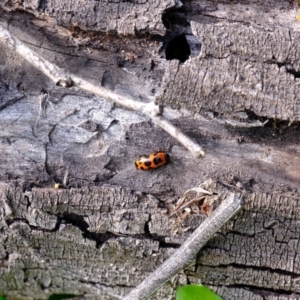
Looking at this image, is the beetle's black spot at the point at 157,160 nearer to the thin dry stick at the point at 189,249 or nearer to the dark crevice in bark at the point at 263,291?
the thin dry stick at the point at 189,249

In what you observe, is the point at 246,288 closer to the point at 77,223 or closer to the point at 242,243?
the point at 242,243

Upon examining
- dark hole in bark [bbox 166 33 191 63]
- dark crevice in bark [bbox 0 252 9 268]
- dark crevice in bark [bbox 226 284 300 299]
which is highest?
dark hole in bark [bbox 166 33 191 63]

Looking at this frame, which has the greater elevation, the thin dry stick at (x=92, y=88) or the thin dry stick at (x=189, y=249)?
the thin dry stick at (x=92, y=88)

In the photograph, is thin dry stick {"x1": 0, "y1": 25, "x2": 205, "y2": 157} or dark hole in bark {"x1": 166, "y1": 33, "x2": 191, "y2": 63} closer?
thin dry stick {"x1": 0, "y1": 25, "x2": 205, "y2": 157}

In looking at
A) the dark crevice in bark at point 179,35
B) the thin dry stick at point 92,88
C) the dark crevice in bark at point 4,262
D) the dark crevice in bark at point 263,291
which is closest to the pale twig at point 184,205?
the thin dry stick at point 92,88

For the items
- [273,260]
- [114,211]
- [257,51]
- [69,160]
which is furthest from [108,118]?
[273,260]

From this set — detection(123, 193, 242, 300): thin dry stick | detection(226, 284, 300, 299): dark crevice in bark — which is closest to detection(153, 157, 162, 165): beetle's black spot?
detection(123, 193, 242, 300): thin dry stick

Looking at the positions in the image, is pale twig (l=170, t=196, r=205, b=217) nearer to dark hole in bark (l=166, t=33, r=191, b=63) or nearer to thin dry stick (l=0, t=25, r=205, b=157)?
thin dry stick (l=0, t=25, r=205, b=157)
